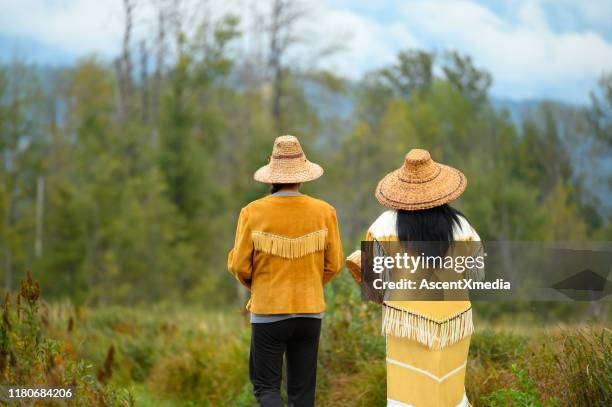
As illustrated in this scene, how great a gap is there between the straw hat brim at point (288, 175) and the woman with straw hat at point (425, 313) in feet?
1.85

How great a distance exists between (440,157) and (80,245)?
21.9m

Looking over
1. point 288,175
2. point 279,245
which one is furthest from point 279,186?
point 279,245

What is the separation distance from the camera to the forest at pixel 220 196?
19.8 feet

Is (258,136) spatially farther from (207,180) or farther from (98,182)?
(98,182)

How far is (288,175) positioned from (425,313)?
3.83 feet

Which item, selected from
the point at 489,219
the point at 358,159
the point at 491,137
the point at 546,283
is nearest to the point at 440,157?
the point at 491,137

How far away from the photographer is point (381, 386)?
560cm

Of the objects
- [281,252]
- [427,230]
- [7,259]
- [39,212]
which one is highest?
[427,230]

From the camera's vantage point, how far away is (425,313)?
4180 mm

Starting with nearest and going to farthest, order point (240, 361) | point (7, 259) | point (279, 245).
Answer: point (279, 245), point (240, 361), point (7, 259)

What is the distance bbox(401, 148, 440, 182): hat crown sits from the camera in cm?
432

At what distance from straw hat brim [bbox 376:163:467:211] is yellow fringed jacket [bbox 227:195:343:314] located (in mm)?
523

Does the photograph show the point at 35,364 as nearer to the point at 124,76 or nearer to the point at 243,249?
the point at 243,249

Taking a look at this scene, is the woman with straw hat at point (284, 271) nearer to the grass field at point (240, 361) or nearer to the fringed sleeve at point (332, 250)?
the fringed sleeve at point (332, 250)
